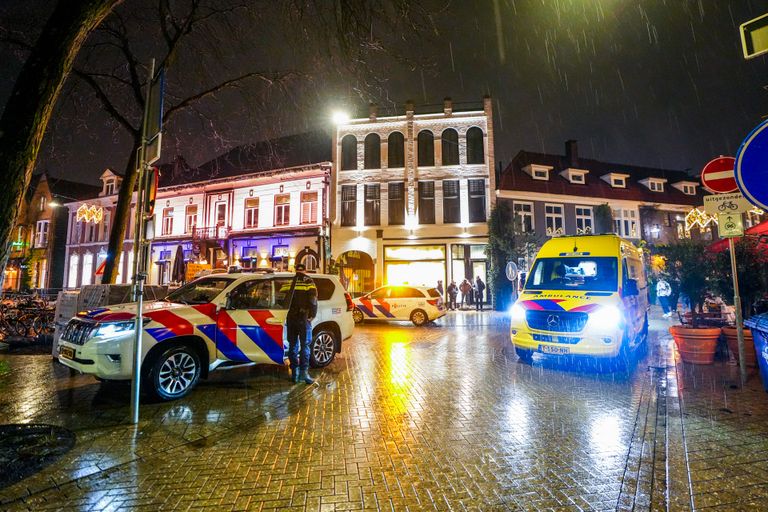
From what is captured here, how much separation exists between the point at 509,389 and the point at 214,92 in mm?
12470

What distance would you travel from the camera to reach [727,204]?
256 inches

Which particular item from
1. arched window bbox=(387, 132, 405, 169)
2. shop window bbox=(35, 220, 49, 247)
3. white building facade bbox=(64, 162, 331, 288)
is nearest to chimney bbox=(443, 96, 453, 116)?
arched window bbox=(387, 132, 405, 169)

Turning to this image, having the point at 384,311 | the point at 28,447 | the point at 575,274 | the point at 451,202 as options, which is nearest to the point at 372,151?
the point at 451,202

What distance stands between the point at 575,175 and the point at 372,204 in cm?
1624

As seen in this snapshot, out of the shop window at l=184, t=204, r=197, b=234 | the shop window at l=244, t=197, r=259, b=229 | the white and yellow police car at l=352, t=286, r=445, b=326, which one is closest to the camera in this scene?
the white and yellow police car at l=352, t=286, r=445, b=326

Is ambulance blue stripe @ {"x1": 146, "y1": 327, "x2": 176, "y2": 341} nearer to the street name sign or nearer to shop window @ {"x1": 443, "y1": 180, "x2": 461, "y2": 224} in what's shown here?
the street name sign

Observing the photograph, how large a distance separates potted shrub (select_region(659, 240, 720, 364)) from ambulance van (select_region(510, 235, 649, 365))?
90cm

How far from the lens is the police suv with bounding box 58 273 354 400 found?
5.51m

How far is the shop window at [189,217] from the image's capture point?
3048 centimetres

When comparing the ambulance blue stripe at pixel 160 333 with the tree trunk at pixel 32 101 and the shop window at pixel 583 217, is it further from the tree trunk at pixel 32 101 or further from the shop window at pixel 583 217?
the shop window at pixel 583 217

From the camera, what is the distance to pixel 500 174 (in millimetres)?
29234

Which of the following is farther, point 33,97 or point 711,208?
point 711,208

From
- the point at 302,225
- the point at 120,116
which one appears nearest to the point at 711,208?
the point at 120,116

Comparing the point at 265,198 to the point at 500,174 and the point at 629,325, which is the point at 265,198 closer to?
the point at 500,174
